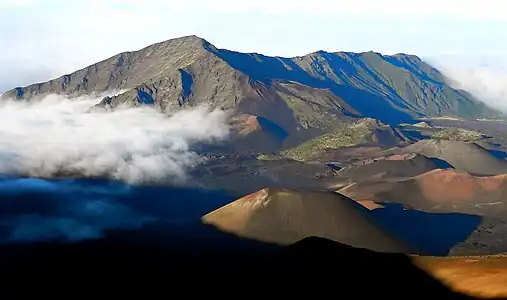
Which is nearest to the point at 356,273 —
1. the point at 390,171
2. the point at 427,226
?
the point at 427,226

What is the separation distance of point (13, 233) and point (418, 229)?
3200 inches

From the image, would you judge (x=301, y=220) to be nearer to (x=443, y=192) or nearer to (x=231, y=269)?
(x=231, y=269)

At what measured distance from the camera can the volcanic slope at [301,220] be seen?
111000 millimetres

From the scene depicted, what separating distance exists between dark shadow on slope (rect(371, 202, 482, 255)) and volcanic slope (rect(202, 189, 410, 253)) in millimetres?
8897

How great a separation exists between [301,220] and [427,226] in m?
35.6

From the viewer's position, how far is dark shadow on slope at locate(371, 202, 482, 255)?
402 feet

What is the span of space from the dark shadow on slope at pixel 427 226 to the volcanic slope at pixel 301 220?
8.90 metres

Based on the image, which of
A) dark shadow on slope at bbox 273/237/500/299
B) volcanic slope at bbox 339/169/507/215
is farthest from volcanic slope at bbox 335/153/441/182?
dark shadow on slope at bbox 273/237/500/299

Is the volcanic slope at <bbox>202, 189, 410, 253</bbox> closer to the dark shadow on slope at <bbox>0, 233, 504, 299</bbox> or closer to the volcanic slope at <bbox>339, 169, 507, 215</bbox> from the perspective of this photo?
the dark shadow on slope at <bbox>0, 233, 504, 299</bbox>

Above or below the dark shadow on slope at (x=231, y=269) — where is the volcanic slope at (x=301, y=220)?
above

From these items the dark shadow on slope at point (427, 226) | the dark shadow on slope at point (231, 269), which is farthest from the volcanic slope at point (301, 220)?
the dark shadow on slope at point (427, 226)

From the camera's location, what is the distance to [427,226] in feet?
447

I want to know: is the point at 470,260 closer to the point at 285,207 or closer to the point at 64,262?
the point at 285,207

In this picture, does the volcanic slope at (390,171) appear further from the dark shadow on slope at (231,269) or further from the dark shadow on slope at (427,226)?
the dark shadow on slope at (231,269)
